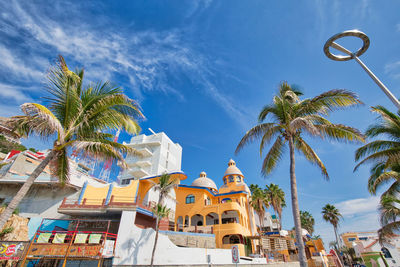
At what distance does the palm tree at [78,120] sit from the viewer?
8.86 metres

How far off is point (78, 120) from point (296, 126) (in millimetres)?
11178

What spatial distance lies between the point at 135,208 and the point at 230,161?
24.1m

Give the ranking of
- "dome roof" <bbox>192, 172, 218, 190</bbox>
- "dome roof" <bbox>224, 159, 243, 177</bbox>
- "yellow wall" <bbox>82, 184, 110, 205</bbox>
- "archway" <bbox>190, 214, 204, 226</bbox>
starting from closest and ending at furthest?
"yellow wall" <bbox>82, 184, 110, 205</bbox> < "archway" <bbox>190, 214, 204, 226</bbox> < "dome roof" <bbox>192, 172, 218, 190</bbox> < "dome roof" <bbox>224, 159, 243, 177</bbox>

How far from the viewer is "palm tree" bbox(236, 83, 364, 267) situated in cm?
1022

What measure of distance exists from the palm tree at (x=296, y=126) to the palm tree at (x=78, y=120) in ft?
24.3

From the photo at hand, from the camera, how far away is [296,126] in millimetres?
10039

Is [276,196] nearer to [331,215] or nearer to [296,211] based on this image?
[331,215]

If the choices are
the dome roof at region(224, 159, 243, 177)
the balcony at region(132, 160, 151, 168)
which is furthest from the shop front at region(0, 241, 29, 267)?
the balcony at region(132, 160, 151, 168)

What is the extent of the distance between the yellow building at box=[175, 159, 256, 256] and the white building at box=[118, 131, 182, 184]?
1845 centimetres

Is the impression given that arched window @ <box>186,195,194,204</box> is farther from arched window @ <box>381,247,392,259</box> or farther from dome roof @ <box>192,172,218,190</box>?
arched window @ <box>381,247,392,259</box>

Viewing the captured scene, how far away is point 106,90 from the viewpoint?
34.5ft

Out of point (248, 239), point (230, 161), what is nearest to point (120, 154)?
point (248, 239)

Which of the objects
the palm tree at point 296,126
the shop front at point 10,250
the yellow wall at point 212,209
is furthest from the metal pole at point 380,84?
the yellow wall at point 212,209

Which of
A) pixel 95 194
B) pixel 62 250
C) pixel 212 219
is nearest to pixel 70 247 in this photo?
pixel 62 250
